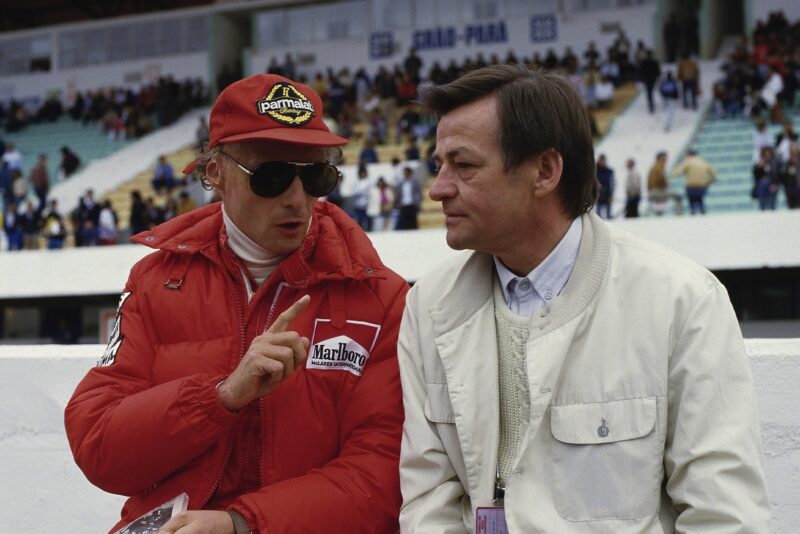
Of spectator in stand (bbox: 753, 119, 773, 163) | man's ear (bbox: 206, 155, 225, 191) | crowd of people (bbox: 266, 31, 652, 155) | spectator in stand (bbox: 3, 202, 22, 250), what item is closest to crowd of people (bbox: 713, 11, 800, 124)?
spectator in stand (bbox: 753, 119, 773, 163)

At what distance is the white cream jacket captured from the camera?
6.63 feet

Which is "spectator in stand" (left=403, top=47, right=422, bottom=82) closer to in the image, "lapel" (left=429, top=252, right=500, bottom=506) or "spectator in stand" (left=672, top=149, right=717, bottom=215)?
"spectator in stand" (left=672, top=149, right=717, bottom=215)

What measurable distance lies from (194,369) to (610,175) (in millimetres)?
12618

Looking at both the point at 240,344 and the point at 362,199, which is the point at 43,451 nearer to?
the point at 240,344

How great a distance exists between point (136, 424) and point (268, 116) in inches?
35.0

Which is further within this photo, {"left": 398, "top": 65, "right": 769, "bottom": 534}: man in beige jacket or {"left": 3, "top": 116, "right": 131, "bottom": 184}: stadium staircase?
{"left": 3, "top": 116, "right": 131, "bottom": 184}: stadium staircase

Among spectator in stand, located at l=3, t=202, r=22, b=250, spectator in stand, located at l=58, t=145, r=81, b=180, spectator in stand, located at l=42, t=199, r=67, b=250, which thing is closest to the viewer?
spectator in stand, located at l=42, t=199, r=67, b=250

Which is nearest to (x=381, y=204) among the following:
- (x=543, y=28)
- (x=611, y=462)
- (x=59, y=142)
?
(x=611, y=462)

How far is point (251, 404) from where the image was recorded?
2465 mm

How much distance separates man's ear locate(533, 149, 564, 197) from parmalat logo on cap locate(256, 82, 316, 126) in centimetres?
69

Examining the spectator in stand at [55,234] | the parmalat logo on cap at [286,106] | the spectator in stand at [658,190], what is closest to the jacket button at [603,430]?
the parmalat logo on cap at [286,106]

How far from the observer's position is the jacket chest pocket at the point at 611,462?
81.5 inches

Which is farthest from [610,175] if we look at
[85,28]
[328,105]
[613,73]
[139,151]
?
[85,28]

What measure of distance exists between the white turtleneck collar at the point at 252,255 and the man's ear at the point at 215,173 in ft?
0.45
